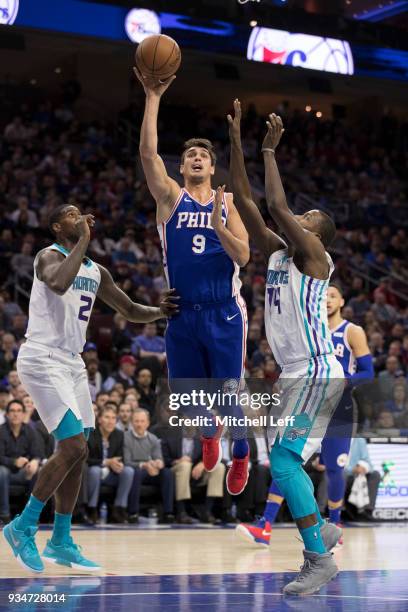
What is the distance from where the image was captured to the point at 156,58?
6.65 m

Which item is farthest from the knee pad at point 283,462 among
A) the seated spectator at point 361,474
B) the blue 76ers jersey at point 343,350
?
the seated spectator at point 361,474

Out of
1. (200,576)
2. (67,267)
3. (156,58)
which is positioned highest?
(156,58)

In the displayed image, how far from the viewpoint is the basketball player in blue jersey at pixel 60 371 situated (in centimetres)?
671

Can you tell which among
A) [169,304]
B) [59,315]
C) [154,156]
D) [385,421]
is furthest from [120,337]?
[154,156]

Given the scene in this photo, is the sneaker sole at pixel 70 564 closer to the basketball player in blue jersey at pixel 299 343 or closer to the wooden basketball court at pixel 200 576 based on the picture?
the wooden basketball court at pixel 200 576

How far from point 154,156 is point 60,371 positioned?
5.26ft

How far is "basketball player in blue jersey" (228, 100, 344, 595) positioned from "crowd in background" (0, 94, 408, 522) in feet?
17.0

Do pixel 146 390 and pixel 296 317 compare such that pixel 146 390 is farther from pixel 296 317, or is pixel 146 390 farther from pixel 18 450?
pixel 296 317

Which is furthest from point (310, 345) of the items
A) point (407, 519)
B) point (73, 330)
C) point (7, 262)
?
point (7, 262)

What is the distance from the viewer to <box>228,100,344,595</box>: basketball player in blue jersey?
6.21 metres

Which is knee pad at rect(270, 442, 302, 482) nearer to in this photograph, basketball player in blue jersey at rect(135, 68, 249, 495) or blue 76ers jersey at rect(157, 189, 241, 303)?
basketball player in blue jersey at rect(135, 68, 249, 495)

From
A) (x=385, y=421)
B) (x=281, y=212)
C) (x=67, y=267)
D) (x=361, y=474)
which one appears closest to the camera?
(x=281, y=212)

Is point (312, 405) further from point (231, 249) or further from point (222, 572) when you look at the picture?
point (222, 572)

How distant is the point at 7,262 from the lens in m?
15.8
